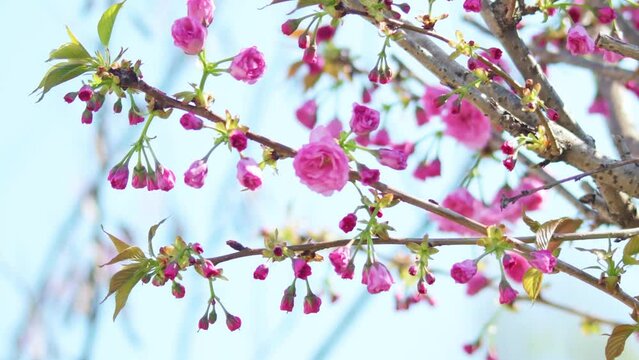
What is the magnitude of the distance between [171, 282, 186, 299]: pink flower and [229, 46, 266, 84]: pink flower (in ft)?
0.74

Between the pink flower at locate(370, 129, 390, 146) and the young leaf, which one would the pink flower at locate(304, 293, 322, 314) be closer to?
the young leaf

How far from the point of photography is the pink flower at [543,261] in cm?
106

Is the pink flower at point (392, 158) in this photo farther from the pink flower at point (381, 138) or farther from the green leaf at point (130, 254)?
the pink flower at point (381, 138)

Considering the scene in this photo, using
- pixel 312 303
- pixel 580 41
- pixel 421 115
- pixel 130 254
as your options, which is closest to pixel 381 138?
pixel 421 115

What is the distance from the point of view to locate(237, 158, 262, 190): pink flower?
1.05 m

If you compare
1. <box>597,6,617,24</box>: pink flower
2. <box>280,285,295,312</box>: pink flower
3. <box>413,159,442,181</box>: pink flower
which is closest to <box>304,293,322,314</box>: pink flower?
<box>280,285,295,312</box>: pink flower

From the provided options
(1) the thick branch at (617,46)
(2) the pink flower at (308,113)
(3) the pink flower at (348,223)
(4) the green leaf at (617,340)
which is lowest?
(4) the green leaf at (617,340)

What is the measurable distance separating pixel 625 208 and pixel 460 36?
372mm

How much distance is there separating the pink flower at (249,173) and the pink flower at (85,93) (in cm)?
17

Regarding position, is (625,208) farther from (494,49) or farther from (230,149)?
(230,149)

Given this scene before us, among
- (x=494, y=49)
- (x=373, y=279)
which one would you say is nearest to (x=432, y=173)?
(x=494, y=49)

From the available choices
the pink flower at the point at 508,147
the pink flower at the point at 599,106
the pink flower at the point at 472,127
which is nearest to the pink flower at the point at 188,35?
the pink flower at the point at 508,147

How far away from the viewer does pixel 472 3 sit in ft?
4.05

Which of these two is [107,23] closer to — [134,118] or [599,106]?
[134,118]
